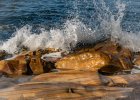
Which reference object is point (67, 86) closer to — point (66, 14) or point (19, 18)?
point (19, 18)

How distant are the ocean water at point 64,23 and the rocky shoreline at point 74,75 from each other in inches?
44.1

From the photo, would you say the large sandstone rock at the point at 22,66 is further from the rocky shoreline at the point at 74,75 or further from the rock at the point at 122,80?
the rock at the point at 122,80

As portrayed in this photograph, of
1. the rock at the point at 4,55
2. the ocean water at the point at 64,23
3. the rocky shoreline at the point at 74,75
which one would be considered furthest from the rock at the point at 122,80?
the rock at the point at 4,55

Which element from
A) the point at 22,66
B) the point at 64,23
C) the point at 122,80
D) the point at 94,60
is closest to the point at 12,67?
the point at 22,66

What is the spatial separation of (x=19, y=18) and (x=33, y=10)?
9.51ft

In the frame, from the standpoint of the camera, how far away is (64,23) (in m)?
20.3

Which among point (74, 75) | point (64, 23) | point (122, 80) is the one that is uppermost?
point (64, 23)

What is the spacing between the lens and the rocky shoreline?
8.34 meters

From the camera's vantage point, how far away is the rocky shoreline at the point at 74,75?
8336 millimetres

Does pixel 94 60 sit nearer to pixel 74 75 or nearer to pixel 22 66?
pixel 74 75

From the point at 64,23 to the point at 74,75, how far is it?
1099 centimetres

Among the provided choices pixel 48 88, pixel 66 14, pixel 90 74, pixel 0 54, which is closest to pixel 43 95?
pixel 48 88

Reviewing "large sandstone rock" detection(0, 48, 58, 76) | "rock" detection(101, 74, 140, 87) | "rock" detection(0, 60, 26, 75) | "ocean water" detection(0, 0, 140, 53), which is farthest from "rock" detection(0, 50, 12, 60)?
"rock" detection(101, 74, 140, 87)

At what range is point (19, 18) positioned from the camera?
2239 centimetres
